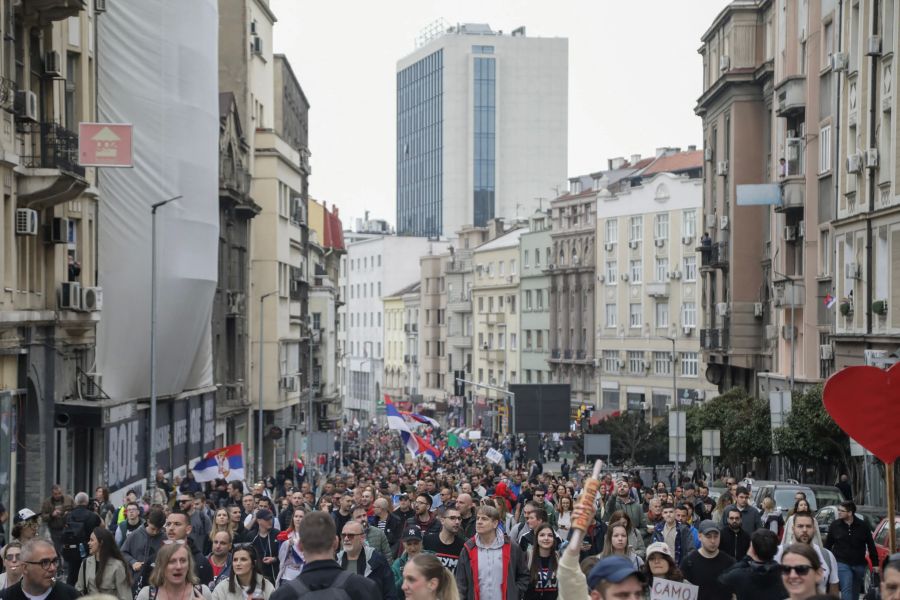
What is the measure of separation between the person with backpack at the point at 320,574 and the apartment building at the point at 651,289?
260 ft

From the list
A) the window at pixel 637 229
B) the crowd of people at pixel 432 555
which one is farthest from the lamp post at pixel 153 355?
the window at pixel 637 229

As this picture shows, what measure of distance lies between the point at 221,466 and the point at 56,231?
6498mm


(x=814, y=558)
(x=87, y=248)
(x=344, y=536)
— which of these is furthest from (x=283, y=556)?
(x=87, y=248)

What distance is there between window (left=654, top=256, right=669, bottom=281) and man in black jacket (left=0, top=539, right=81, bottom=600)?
85567 millimetres

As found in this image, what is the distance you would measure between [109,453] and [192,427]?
12412mm

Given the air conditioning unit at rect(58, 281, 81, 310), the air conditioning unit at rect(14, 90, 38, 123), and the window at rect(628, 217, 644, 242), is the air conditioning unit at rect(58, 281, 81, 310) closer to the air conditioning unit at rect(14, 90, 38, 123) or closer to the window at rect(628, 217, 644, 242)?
the air conditioning unit at rect(14, 90, 38, 123)

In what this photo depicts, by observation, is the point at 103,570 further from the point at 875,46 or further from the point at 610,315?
the point at 610,315

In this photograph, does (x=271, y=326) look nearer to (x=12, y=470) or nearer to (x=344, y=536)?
(x=12, y=470)

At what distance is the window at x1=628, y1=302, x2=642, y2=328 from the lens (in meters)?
97.1

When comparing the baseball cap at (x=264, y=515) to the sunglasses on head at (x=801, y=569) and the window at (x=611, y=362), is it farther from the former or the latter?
the window at (x=611, y=362)

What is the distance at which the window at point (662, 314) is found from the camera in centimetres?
9388

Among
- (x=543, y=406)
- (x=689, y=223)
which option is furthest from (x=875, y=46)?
(x=689, y=223)

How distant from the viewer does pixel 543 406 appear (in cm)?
6500

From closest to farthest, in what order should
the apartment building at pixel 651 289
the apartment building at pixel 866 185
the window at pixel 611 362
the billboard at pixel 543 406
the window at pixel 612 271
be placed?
the apartment building at pixel 866 185, the billboard at pixel 543 406, the apartment building at pixel 651 289, the window at pixel 611 362, the window at pixel 612 271
